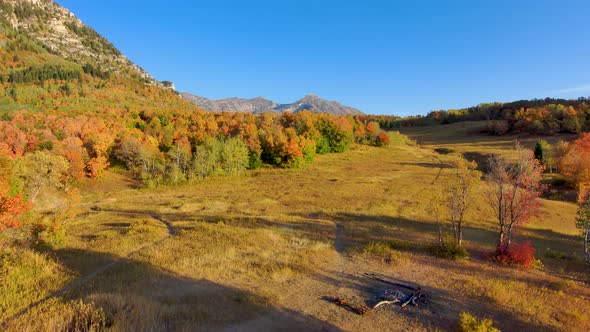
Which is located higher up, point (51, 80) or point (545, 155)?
point (51, 80)

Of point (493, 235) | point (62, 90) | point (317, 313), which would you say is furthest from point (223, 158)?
point (62, 90)

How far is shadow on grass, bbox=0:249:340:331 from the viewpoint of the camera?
1064 cm

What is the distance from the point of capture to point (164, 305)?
12500 mm

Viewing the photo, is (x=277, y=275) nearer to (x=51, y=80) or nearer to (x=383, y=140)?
(x=383, y=140)

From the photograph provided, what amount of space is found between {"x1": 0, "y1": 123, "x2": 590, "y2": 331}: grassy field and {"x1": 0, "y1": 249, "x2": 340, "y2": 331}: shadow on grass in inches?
2.4

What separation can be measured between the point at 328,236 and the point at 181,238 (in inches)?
543

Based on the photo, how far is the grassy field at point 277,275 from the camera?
478 inches

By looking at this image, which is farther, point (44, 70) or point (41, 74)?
point (44, 70)

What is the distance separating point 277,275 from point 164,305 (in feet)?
23.1

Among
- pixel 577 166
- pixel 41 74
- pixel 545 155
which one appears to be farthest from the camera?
pixel 41 74

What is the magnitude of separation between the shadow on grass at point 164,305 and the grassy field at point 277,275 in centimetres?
6

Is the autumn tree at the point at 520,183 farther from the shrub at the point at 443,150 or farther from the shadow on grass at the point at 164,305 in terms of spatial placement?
the shrub at the point at 443,150

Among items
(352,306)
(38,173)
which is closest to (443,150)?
(352,306)

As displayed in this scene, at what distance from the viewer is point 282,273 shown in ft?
59.7
